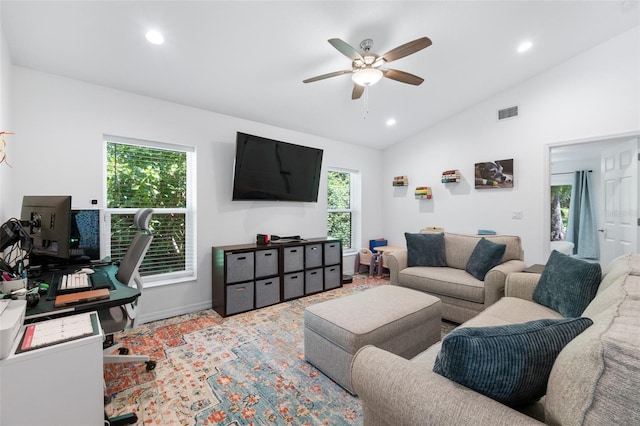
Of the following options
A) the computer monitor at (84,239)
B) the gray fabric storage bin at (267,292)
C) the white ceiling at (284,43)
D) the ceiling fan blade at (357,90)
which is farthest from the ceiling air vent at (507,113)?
the computer monitor at (84,239)

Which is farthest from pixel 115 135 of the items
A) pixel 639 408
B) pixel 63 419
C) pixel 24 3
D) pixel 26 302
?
pixel 639 408

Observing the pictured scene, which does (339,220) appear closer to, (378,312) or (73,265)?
(378,312)

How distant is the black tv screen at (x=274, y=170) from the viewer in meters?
3.56

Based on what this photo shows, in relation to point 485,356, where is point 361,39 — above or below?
above

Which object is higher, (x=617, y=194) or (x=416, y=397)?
(x=617, y=194)

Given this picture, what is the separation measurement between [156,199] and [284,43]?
2.17 metres

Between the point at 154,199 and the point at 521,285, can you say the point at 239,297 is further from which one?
the point at 521,285

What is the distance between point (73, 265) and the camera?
7.86 feet

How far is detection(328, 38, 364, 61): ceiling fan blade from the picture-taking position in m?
2.04

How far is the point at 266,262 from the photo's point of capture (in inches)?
139

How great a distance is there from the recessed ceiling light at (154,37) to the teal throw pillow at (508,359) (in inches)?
113

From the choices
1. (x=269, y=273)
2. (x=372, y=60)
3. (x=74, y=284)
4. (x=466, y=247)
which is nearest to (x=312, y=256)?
(x=269, y=273)

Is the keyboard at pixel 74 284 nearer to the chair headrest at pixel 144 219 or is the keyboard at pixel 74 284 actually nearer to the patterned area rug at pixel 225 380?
the chair headrest at pixel 144 219

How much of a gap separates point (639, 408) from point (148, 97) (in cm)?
387
